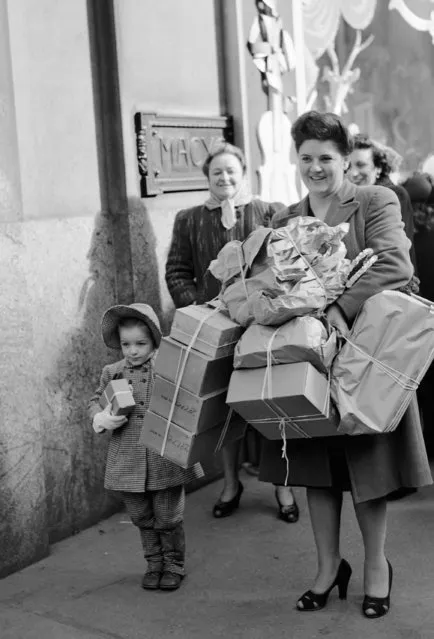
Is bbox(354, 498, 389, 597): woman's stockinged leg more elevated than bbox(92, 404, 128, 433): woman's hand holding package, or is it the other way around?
bbox(92, 404, 128, 433): woman's hand holding package

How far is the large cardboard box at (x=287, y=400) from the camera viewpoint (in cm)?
333

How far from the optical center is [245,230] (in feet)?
Result: 17.0

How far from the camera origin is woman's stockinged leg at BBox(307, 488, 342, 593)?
3.88 metres

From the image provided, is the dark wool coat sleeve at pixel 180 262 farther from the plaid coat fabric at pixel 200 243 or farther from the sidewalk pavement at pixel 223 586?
the sidewalk pavement at pixel 223 586

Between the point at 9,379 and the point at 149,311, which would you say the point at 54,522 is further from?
the point at 149,311

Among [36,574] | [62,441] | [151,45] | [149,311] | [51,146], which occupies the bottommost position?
[36,574]

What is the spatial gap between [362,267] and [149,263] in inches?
74.4

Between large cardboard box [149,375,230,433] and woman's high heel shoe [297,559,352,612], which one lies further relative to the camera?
woman's high heel shoe [297,559,352,612]

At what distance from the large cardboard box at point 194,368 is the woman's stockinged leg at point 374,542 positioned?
2.44ft

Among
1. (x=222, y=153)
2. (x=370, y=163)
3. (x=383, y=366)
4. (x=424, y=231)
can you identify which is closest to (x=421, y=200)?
(x=424, y=231)

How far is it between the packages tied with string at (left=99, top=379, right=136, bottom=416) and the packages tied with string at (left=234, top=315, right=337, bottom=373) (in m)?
0.70

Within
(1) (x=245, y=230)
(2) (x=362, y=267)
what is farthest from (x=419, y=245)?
(2) (x=362, y=267)

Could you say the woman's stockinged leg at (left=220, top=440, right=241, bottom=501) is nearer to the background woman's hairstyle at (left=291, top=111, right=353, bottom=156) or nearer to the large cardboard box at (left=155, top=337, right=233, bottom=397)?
the large cardboard box at (left=155, top=337, right=233, bottom=397)

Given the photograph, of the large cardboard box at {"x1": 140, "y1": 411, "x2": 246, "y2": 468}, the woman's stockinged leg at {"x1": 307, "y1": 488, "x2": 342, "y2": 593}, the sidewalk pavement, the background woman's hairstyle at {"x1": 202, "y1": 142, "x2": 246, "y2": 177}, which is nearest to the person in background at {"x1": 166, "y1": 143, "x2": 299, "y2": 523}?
the background woman's hairstyle at {"x1": 202, "y1": 142, "x2": 246, "y2": 177}
